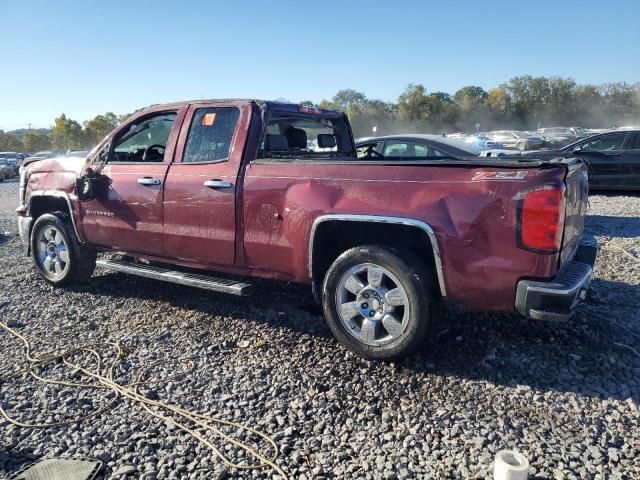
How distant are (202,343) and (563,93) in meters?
101

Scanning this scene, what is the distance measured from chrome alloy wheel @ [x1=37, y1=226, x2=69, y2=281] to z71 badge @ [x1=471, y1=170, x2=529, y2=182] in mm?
4330

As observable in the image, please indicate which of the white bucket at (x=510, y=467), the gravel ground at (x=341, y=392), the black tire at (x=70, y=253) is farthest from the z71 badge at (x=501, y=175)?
the black tire at (x=70, y=253)

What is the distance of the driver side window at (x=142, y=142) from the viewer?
16.3 feet

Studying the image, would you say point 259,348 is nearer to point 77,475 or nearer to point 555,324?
point 77,475

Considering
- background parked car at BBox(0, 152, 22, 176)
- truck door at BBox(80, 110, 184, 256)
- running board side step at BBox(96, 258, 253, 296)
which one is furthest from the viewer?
background parked car at BBox(0, 152, 22, 176)

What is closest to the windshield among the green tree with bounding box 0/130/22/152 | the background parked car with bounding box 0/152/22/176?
the background parked car with bounding box 0/152/22/176

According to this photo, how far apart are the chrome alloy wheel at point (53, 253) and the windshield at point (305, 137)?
2.62 meters

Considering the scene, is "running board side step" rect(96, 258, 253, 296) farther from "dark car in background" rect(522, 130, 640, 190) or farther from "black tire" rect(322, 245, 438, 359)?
"dark car in background" rect(522, 130, 640, 190)

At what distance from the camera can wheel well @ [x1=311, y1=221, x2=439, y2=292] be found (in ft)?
11.7

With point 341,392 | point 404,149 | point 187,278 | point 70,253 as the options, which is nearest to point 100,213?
point 70,253

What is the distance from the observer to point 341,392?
10.7ft

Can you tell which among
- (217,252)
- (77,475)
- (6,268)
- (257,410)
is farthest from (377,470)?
(6,268)

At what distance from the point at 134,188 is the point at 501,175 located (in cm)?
326

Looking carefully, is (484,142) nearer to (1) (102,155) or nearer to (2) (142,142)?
(2) (142,142)
